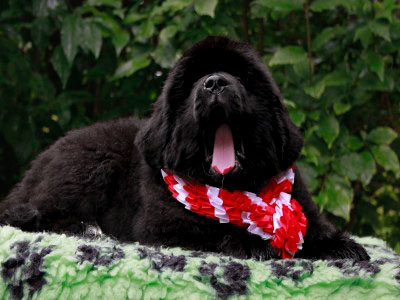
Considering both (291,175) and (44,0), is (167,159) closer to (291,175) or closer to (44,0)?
(291,175)

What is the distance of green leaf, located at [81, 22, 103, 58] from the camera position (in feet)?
11.0

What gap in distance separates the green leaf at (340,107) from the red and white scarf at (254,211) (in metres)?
1.25

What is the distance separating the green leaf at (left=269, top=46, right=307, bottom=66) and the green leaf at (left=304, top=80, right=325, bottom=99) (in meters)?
0.17

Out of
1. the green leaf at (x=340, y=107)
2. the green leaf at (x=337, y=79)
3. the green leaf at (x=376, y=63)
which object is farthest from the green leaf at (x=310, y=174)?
the green leaf at (x=376, y=63)

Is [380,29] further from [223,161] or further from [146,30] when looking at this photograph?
[223,161]

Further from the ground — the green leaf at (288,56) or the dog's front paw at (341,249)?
the green leaf at (288,56)

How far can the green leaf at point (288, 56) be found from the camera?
323 cm

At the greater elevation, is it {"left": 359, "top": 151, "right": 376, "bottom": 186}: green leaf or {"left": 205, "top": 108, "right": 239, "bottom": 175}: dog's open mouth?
{"left": 205, "top": 108, "right": 239, "bottom": 175}: dog's open mouth

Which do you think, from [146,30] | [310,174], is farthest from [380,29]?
[146,30]

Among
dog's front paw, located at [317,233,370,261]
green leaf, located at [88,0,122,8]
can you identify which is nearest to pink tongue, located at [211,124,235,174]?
dog's front paw, located at [317,233,370,261]

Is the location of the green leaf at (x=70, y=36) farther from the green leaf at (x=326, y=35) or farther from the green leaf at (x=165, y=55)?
the green leaf at (x=326, y=35)

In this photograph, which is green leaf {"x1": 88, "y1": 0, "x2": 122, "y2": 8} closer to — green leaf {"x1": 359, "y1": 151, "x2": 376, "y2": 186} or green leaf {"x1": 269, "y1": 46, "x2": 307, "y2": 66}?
green leaf {"x1": 269, "y1": 46, "x2": 307, "y2": 66}

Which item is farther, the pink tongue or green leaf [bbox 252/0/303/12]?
A: green leaf [bbox 252/0/303/12]

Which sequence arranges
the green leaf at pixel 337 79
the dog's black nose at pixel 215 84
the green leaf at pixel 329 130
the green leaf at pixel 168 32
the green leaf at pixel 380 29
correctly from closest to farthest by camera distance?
the dog's black nose at pixel 215 84 → the green leaf at pixel 380 29 → the green leaf at pixel 329 130 → the green leaf at pixel 337 79 → the green leaf at pixel 168 32
